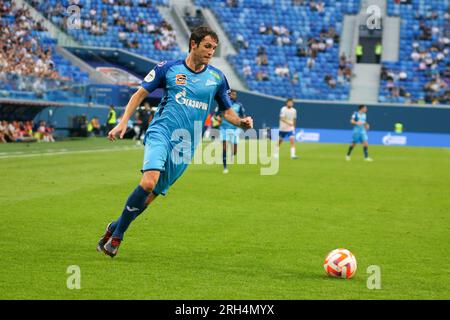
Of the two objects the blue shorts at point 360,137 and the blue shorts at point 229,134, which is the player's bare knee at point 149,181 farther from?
the blue shorts at point 360,137

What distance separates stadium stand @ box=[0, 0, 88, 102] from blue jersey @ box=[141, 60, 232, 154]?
27.3 m

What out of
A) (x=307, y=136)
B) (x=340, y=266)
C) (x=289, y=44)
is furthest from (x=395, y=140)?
(x=340, y=266)

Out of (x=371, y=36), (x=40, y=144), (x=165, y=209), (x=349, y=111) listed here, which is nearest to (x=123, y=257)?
(x=165, y=209)

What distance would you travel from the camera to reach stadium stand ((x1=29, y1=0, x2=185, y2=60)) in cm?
5562

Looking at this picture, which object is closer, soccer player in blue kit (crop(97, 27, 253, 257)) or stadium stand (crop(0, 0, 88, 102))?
soccer player in blue kit (crop(97, 27, 253, 257))

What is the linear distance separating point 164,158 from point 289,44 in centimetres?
5403

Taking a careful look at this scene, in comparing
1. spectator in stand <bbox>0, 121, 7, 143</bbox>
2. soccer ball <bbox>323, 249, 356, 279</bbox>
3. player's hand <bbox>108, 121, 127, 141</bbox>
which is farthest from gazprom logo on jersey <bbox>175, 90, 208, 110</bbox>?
spectator in stand <bbox>0, 121, 7, 143</bbox>

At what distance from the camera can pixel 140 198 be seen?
31.4 feet

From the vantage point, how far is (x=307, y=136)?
189 feet

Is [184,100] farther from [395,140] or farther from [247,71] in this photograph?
[247,71]

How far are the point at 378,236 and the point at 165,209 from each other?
4269 mm

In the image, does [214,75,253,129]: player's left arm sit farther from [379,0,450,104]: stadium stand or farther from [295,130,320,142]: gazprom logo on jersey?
[379,0,450,104]: stadium stand

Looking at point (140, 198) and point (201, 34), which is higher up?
point (201, 34)
